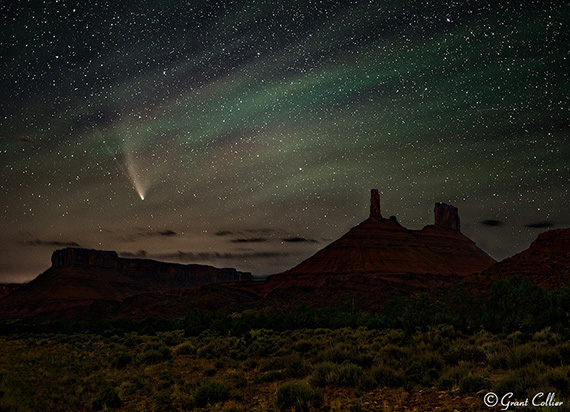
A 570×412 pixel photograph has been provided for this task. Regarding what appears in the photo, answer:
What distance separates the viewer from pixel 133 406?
12875 mm

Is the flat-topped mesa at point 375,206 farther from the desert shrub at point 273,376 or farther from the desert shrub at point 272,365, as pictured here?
the desert shrub at point 273,376

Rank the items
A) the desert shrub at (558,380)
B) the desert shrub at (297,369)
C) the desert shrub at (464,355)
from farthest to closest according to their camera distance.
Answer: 1. the desert shrub at (297,369)
2. the desert shrub at (464,355)
3. the desert shrub at (558,380)

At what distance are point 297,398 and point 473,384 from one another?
13.7 feet

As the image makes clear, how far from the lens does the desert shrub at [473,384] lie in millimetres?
9438

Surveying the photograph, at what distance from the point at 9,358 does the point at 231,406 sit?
24.6 metres

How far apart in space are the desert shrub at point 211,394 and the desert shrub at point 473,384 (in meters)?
6.60

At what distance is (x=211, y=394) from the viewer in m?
12.0

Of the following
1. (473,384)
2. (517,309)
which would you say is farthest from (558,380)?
(517,309)

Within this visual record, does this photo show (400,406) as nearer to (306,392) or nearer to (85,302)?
(306,392)

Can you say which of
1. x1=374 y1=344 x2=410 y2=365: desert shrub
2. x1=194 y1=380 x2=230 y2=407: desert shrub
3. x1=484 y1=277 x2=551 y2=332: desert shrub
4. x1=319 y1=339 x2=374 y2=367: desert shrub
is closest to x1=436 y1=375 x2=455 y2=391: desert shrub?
x1=374 y1=344 x2=410 y2=365: desert shrub

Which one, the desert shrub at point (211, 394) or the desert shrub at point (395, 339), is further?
the desert shrub at point (395, 339)

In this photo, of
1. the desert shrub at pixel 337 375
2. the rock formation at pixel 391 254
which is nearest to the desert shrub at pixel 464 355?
the desert shrub at pixel 337 375

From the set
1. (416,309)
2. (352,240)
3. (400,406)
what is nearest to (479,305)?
(416,309)

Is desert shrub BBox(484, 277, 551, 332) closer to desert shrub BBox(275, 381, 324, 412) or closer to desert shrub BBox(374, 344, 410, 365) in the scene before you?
desert shrub BBox(374, 344, 410, 365)
